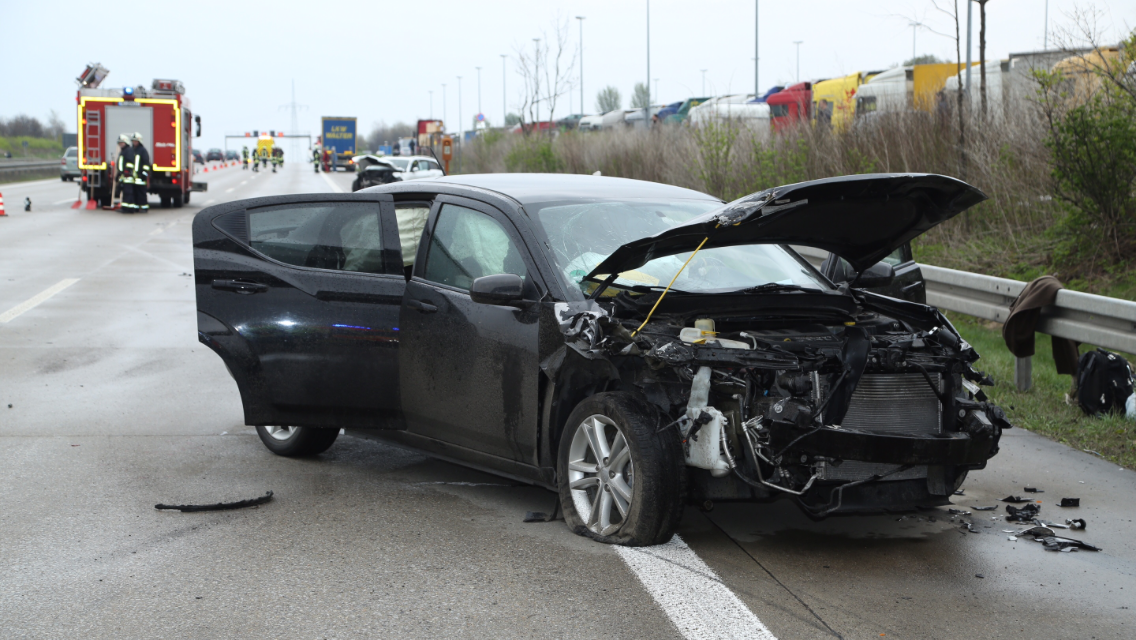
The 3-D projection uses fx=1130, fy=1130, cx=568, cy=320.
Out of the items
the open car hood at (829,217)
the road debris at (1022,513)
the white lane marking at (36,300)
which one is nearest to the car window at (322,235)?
the open car hood at (829,217)

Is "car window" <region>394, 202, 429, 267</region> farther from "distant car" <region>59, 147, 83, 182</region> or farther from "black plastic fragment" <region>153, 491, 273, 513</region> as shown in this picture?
"distant car" <region>59, 147, 83, 182</region>

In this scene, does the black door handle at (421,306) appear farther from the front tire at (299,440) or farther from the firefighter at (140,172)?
the firefighter at (140,172)

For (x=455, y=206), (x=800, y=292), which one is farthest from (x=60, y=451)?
(x=800, y=292)

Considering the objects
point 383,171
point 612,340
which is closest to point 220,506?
point 612,340

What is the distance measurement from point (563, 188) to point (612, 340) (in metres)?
1.49

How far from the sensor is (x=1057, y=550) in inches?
193

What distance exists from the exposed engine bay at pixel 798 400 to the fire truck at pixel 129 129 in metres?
28.5

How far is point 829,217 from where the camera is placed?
16.8 ft

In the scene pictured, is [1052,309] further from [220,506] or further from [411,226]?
[220,506]

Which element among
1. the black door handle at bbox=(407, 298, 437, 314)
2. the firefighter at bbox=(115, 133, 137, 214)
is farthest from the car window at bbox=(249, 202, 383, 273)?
the firefighter at bbox=(115, 133, 137, 214)

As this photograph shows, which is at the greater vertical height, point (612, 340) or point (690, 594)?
point (612, 340)

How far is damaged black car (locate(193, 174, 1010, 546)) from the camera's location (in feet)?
15.2

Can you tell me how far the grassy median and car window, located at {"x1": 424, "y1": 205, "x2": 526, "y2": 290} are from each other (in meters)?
3.76

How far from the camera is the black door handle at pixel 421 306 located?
5.73 meters
